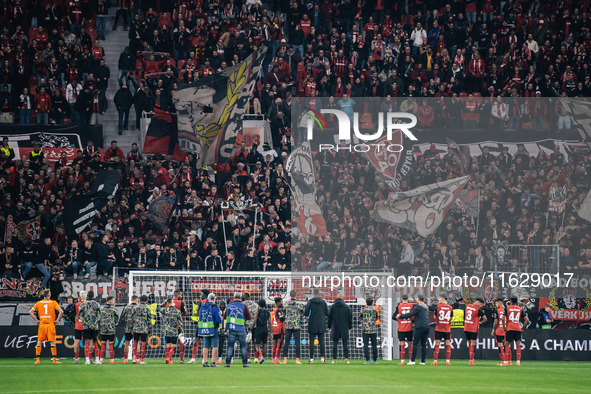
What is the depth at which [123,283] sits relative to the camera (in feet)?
89.6

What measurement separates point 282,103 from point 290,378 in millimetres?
15547

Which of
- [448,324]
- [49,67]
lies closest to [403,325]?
[448,324]

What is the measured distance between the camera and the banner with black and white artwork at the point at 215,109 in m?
31.8

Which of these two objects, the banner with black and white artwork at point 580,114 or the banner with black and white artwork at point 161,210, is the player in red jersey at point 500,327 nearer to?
the banner with black and white artwork at point 580,114

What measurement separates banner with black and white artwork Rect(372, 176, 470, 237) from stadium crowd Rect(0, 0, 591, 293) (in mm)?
286

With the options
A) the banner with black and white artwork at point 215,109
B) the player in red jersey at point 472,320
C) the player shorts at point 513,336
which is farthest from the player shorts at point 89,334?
the player shorts at point 513,336

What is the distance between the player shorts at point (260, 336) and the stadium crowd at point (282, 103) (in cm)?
364

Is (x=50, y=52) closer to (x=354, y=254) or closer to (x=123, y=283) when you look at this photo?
(x=123, y=283)

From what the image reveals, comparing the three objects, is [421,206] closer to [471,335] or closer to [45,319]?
[471,335]

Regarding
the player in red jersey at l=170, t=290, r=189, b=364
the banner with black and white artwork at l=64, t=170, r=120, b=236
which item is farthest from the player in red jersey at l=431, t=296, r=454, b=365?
the banner with black and white artwork at l=64, t=170, r=120, b=236

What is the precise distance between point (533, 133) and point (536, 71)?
299 inches

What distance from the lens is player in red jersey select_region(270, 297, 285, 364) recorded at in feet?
80.5

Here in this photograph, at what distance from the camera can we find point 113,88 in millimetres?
35969

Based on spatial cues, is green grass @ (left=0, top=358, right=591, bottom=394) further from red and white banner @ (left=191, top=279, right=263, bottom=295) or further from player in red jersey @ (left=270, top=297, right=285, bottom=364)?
red and white banner @ (left=191, top=279, right=263, bottom=295)
